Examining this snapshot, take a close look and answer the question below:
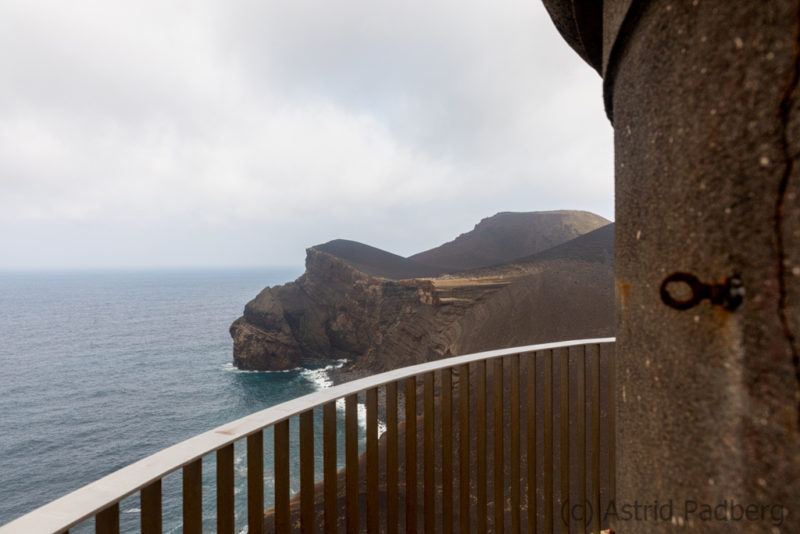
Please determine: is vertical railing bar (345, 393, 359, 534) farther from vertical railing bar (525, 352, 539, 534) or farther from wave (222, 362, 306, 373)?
wave (222, 362, 306, 373)

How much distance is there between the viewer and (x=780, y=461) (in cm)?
57

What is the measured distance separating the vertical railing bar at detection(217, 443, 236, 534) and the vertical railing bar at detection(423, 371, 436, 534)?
0.77 metres

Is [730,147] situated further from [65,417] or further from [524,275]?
[65,417]

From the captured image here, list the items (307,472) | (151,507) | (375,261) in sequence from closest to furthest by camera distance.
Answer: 1. (151,507)
2. (307,472)
3. (375,261)

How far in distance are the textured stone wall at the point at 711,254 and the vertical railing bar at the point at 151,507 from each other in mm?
1002

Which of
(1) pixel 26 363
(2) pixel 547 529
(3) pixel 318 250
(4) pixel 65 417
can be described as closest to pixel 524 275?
(3) pixel 318 250

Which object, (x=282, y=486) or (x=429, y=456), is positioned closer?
(x=282, y=486)

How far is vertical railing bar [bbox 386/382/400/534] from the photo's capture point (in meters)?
1.60

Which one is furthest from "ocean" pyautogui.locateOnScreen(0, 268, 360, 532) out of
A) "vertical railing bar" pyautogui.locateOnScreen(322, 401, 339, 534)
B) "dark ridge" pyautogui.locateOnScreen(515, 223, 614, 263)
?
"vertical railing bar" pyautogui.locateOnScreen(322, 401, 339, 534)

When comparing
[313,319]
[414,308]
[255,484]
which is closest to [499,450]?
[255,484]

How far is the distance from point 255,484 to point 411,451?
62 centimetres

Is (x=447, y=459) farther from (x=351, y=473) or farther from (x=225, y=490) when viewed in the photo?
(x=225, y=490)

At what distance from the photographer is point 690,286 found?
0.69 meters

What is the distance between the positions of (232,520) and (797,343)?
1346 mm
